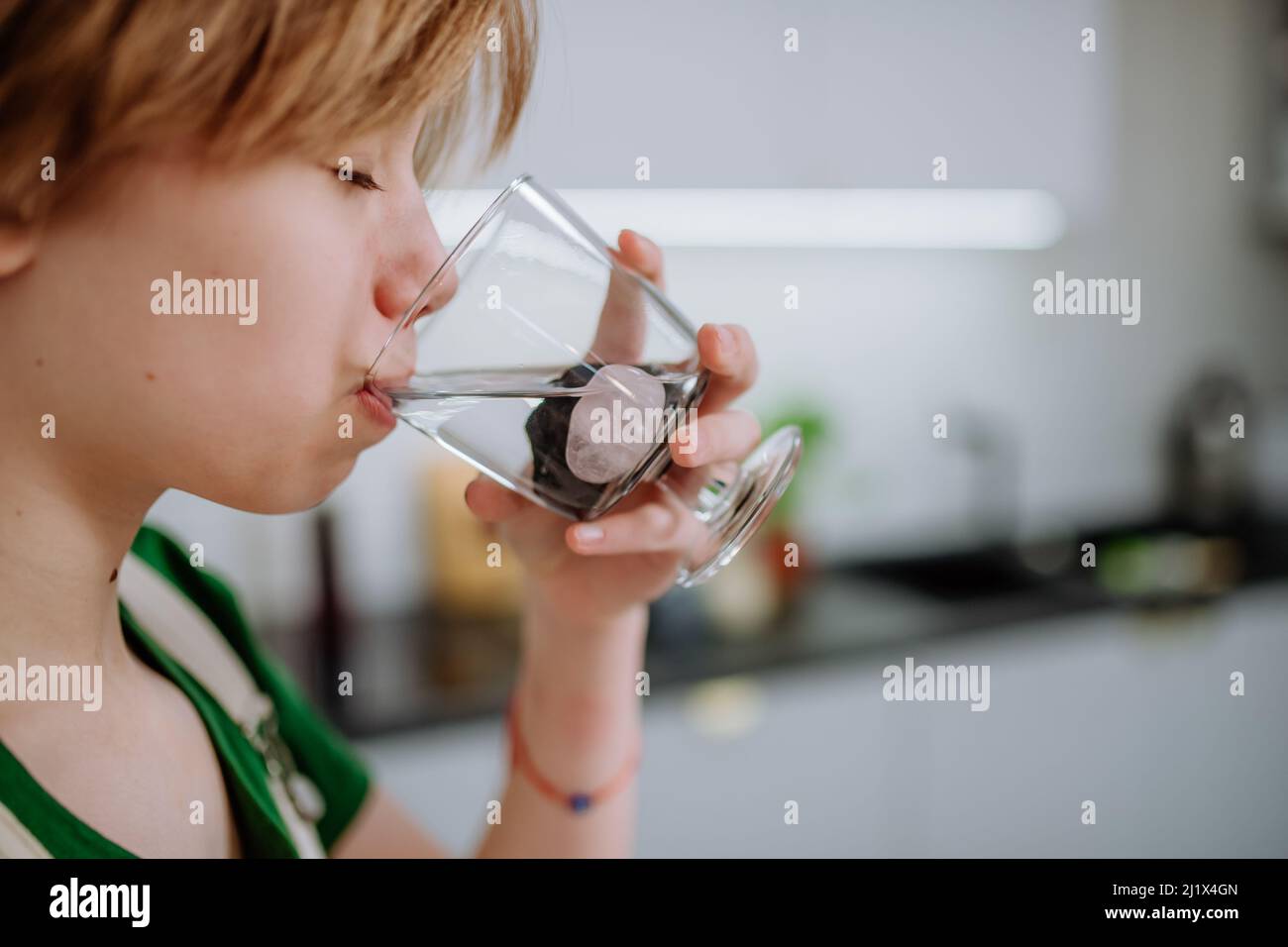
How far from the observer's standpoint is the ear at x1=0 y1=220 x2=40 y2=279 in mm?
439

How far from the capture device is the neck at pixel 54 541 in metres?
0.50

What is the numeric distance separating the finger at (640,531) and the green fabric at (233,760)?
0.26m

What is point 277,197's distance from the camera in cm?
46

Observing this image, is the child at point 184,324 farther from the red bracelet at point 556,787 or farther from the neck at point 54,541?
the red bracelet at point 556,787

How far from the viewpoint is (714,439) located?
22.7 inches

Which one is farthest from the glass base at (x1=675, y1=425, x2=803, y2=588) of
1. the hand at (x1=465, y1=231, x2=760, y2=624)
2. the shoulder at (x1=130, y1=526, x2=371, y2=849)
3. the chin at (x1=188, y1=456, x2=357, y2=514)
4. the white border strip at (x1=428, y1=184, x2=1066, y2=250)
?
the white border strip at (x1=428, y1=184, x2=1066, y2=250)

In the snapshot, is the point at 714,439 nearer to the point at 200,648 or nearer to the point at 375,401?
the point at 375,401

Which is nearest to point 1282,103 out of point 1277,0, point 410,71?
point 1277,0

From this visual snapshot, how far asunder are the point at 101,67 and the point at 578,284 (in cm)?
24

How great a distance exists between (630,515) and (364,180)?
0.25m

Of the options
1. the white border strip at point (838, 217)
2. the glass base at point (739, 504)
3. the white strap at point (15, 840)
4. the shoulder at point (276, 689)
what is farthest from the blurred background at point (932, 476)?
the white strap at point (15, 840)

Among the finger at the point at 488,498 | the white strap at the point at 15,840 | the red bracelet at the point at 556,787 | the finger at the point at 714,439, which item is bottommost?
the red bracelet at the point at 556,787

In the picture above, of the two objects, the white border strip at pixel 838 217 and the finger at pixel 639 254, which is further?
the white border strip at pixel 838 217

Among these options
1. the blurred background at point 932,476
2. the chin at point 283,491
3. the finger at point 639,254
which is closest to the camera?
the chin at point 283,491
